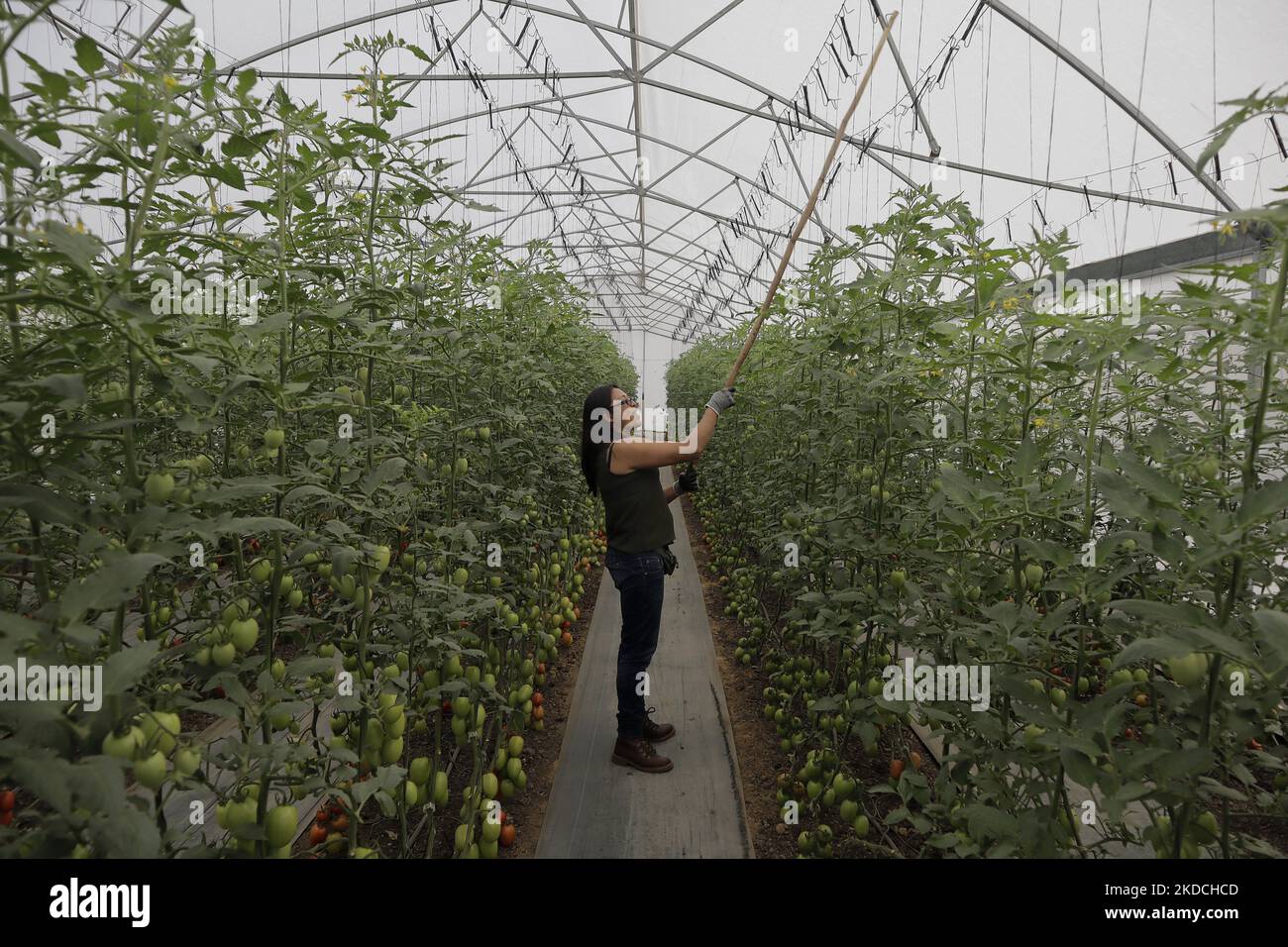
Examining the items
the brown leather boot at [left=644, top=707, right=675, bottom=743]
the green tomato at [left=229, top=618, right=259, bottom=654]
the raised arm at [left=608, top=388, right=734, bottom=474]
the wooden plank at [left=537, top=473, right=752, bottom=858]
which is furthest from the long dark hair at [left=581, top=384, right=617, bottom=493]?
the green tomato at [left=229, top=618, right=259, bottom=654]

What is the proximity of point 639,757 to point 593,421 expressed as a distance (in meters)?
1.64

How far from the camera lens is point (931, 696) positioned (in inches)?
63.2

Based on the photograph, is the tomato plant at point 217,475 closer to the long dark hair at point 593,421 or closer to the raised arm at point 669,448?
the long dark hair at point 593,421

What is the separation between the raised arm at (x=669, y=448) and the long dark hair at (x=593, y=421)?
6.2 inches

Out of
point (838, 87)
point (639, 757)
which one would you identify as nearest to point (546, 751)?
point (639, 757)

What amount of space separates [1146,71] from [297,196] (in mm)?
6300

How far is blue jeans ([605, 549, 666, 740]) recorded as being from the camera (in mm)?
3025

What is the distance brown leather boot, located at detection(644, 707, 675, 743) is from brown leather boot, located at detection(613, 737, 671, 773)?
113 millimetres

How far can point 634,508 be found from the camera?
9.91 feet

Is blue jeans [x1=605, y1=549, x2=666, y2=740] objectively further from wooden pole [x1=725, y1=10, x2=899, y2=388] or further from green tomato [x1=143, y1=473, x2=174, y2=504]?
green tomato [x1=143, y1=473, x2=174, y2=504]

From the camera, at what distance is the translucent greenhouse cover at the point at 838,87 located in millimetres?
4652

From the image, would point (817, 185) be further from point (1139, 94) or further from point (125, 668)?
point (1139, 94)
